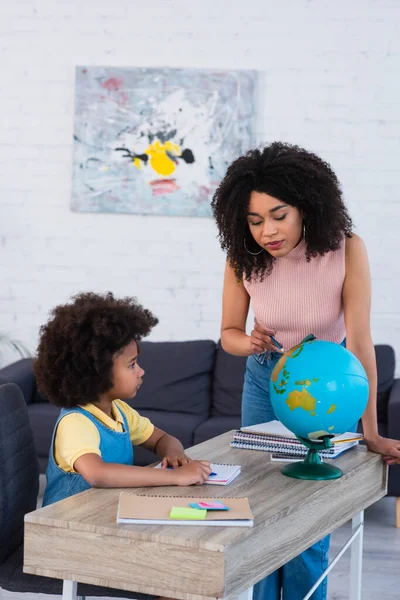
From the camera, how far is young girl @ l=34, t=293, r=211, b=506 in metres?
1.85

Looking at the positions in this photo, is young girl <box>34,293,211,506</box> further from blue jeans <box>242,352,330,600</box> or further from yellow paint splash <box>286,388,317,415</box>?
blue jeans <box>242,352,330,600</box>

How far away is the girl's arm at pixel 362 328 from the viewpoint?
2105 mm

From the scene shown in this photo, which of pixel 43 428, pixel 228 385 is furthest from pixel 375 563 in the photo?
pixel 43 428

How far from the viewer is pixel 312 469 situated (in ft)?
6.23

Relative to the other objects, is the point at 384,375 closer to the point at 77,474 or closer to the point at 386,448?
the point at 386,448

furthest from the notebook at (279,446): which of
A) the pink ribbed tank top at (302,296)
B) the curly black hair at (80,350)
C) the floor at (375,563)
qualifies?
the floor at (375,563)

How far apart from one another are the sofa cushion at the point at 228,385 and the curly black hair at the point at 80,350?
2.21 metres

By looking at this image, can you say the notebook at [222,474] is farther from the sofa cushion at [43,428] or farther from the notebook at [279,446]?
the sofa cushion at [43,428]

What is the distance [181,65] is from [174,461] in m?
A: 3.03

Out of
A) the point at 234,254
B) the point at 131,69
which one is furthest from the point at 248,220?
the point at 131,69

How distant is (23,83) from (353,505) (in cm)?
339

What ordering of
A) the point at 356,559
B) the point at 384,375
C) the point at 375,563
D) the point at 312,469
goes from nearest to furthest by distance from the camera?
the point at 312,469 → the point at 356,559 → the point at 375,563 → the point at 384,375

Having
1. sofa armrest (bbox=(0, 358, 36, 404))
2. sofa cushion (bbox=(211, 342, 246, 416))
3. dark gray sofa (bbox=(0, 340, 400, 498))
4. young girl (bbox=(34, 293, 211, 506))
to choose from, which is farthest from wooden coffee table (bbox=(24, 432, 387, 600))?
sofa armrest (bbox=(0, 358, 36, 404))

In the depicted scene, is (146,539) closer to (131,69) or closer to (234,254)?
(234,254)
